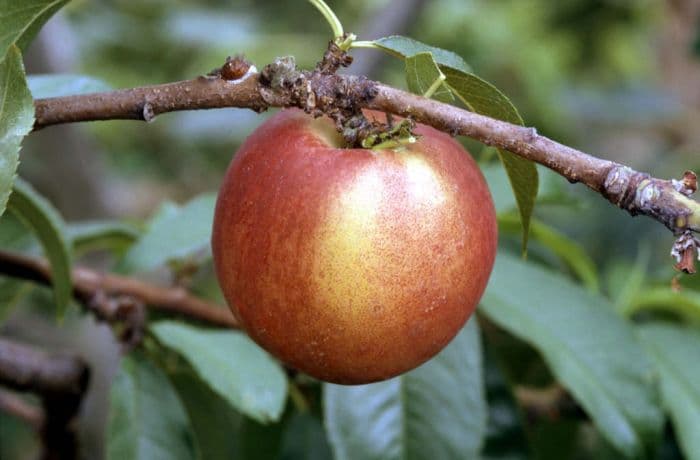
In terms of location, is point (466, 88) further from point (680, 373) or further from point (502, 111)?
point (680, 373)

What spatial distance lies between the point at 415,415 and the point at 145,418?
0.25m

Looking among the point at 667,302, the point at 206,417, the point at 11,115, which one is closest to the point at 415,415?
the point at 206,417

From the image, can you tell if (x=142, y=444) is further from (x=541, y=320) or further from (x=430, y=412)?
(x=541, y=320)

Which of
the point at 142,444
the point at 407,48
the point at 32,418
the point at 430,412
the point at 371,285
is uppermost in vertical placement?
the point at 407,48

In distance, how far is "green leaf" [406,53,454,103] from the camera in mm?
508

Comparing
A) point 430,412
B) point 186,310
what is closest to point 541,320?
point 430,412

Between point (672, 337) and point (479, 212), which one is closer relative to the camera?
point (479, 212)

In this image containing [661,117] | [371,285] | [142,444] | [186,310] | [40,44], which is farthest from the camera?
[661,117]

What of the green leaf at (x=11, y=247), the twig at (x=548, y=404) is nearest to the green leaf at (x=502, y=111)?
the twig at (x=548, y=404)

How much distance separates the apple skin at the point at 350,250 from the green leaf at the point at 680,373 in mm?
443

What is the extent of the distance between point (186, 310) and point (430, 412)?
0.29 meters

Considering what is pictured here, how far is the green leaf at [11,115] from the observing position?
1.63 feet

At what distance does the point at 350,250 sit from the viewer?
483 mm

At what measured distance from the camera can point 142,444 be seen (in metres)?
0.82
